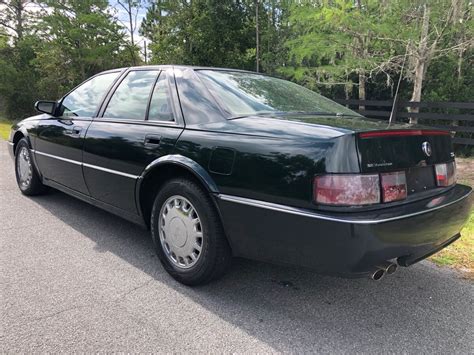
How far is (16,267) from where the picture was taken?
316 centimetres

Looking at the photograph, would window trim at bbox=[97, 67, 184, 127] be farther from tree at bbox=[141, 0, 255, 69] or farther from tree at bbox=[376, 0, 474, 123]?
tree at bbox=[141, 0, 255, 69]

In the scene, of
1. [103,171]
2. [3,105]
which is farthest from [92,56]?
[103,171]

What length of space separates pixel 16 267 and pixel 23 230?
35.6 inches

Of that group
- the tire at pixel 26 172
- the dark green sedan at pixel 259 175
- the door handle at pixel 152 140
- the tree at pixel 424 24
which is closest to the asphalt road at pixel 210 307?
the dark green sedan at pixel 259 175

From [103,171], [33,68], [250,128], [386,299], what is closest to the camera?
[250,128]

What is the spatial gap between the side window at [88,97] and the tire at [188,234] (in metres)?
1.50

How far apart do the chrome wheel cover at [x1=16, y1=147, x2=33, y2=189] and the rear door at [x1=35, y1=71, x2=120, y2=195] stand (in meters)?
0.38

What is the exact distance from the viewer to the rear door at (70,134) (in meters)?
3.96

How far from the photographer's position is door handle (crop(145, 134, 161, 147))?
3064 mm

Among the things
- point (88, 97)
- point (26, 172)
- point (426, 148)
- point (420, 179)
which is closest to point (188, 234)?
point (420, 179)

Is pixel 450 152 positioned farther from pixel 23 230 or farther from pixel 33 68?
pixel 33 68

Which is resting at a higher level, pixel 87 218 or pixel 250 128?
pixel 250 128

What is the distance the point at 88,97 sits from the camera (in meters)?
4.21

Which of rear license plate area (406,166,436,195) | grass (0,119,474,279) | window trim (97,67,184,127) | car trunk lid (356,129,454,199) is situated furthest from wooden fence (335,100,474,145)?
window trim (97,67,184,127)
